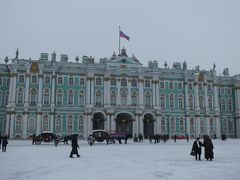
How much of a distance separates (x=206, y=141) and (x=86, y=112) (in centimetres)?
4332

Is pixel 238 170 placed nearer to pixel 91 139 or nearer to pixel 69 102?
pixel 91 139

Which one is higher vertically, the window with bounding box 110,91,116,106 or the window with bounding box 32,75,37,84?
the window with bounding box 32,75,37,84

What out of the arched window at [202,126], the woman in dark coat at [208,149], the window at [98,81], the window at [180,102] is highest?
the window at [98,81]

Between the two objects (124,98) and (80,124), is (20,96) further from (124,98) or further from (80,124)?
(124,98)

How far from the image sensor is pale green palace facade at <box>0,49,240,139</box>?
5747 centimetres

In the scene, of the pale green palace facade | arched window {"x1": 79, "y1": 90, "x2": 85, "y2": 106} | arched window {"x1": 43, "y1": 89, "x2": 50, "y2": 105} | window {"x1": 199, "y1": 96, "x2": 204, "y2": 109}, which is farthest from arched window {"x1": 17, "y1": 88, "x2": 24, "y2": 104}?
window {"x1": 199, "y1": 96, "x2": 204, "y2": 109}

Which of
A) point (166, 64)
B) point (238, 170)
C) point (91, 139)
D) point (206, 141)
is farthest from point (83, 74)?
point (238, 170)

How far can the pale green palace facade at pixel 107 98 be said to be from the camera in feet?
189

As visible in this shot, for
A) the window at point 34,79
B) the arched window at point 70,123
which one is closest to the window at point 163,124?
the arched window at point 70,123

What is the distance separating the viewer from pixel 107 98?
60.4 m

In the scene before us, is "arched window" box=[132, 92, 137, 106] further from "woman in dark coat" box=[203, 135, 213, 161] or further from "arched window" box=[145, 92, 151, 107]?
"woman in dark coat" box=[203, 135, 213, 161]

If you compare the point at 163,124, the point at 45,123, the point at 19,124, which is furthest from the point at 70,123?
the point at 163,124

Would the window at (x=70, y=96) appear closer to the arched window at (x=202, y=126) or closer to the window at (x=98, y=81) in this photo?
the window at (x=98, y=81)

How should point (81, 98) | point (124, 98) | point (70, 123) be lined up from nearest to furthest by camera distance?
point (70, 123)
point (81, 98)
point (124, 98)
